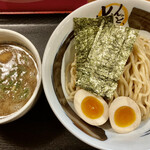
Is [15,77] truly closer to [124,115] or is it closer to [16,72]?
[16,72]

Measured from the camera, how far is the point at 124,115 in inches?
47.8

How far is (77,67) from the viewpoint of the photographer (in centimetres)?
127

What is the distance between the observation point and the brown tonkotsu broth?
3.79 feet

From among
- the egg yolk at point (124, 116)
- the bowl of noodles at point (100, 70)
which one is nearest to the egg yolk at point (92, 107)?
the bowl of noodles at point (100, 70)

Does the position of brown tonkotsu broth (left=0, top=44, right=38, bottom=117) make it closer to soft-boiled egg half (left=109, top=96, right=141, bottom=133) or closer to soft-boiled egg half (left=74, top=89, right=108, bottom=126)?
soft-boiled egg half (left=74, top=89, right=108, bottom=126)

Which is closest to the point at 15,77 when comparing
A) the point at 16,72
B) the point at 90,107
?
the point at 16,72

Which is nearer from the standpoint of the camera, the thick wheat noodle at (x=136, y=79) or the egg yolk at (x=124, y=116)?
the egg yolk at (x=124, y=116)

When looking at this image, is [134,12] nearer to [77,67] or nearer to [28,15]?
[77,67]

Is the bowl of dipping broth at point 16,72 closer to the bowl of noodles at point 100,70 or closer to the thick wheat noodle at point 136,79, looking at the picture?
the bowl of noodles at point 100,70

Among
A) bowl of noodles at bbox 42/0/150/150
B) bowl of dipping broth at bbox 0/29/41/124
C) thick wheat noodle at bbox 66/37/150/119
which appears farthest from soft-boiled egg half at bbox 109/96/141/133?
bowl of dipping broth at bbox 0/29/41/124

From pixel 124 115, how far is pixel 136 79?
0.99 ft

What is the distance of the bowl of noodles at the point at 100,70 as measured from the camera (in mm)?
1155

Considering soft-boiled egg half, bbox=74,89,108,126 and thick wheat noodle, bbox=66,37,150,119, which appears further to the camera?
thick wheat noodle, bbox=66,37,150,119

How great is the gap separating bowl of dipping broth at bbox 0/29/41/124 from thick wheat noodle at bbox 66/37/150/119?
0.29 metres
